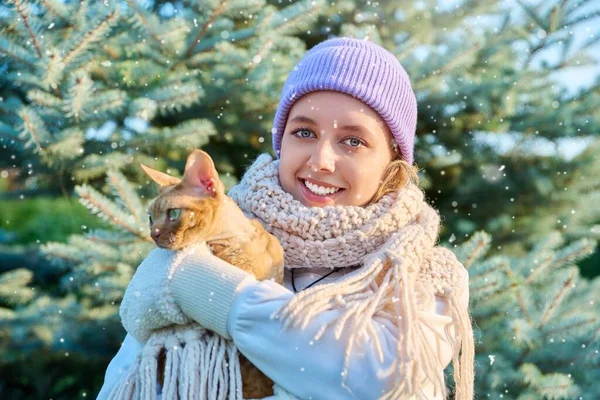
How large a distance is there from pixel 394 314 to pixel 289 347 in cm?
23

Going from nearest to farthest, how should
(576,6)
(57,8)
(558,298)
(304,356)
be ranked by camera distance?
(304,356), (57,8), (558,298), (576,6)

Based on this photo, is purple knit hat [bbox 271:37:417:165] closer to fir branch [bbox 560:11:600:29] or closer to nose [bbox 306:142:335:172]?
nose [bbox 306:142:335:172]

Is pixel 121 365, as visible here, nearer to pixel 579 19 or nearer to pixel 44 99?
pixel 44 99

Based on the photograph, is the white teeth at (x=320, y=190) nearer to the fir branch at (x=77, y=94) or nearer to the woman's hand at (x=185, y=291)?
the woman's hand at (x=185, y=291)

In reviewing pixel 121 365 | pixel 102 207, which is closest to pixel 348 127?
pixel 121 365

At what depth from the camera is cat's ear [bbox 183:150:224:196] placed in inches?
41.7

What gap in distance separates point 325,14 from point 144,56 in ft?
2.52

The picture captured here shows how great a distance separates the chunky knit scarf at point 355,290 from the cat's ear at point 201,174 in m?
0.13

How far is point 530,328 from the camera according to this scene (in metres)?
2.26

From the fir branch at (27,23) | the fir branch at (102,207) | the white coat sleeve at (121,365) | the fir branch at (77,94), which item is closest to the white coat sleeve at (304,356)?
the white coat sleeve at (121,365)

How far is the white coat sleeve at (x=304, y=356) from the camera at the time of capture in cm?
101

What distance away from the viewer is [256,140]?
260 centimetres

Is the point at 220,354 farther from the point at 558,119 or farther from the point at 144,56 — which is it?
the point at 558,119

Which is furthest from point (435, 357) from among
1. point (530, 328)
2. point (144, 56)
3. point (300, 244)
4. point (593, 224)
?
point (593, 224)
